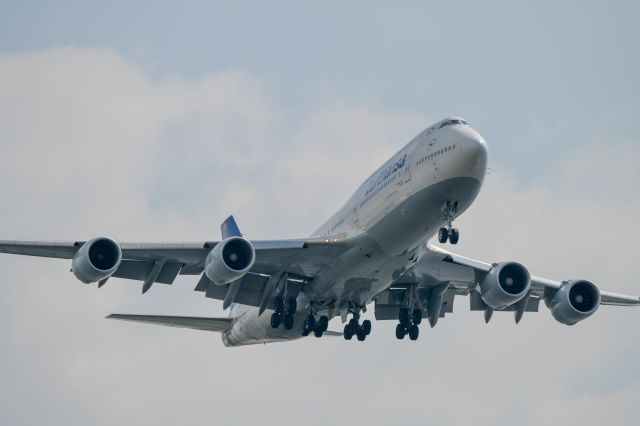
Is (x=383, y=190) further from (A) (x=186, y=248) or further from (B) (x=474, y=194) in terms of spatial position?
(A) (x=186, y=248)

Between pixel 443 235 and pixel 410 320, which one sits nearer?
pixel 443 235

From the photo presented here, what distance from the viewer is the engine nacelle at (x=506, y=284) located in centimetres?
4916

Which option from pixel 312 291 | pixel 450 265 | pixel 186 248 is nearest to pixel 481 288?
pixel 450 265

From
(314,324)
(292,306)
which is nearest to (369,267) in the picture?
(292,306)

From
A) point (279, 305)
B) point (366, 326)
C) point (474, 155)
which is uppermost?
point (474, 155)

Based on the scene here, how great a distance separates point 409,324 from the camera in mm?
51938

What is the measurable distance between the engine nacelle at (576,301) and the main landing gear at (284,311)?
38.9 ft

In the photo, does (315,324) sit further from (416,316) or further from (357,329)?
(416,316)

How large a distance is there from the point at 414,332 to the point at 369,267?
752 cm

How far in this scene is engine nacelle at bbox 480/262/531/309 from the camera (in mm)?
49156

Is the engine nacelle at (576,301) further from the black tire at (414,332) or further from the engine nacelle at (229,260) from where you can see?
the engine nacelle at (229,260)

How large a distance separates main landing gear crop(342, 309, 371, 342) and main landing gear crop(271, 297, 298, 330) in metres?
3.63

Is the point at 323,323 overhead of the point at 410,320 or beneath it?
beneath

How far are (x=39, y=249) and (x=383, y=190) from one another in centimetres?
1321
